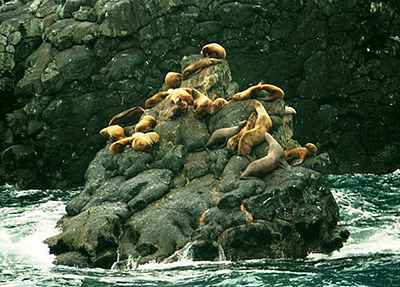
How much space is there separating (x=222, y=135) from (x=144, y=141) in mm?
1497

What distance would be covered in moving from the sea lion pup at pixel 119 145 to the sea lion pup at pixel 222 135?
1.68m

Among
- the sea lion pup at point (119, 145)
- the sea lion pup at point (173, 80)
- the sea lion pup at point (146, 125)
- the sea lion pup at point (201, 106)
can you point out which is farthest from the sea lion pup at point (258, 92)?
the sea lion pup at point (173, 80)

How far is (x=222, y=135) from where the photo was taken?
35.7 feet

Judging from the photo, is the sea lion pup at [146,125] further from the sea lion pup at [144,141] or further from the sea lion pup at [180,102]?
the sea lion pup at [144,141]

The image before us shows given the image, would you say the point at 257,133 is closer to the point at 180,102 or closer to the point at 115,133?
the point at 180,102

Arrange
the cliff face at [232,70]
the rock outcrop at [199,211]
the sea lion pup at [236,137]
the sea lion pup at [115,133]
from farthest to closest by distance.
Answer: the cliff face at [232,70]
the sea lion pup at [115,133]
the sea lion pup at [236,137]
the rock outcrop at [199,211]

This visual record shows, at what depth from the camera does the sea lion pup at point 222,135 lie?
10828 millimetres

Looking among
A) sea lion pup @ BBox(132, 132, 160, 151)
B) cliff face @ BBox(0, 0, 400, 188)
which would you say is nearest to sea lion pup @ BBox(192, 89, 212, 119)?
sea lion pup @ BBox(132, 132, 160, 151)

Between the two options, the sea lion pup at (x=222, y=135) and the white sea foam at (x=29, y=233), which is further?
the sea lion pup at (x=222, y=135)

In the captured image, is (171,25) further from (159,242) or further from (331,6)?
(159,242)

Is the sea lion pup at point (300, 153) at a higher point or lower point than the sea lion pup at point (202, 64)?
lower

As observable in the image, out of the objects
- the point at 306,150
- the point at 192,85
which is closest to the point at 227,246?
the point at 306,150

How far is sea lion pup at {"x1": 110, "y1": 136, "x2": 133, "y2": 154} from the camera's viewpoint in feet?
38.0

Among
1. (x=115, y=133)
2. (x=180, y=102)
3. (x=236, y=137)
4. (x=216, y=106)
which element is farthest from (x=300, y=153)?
(x=115, y=133)
